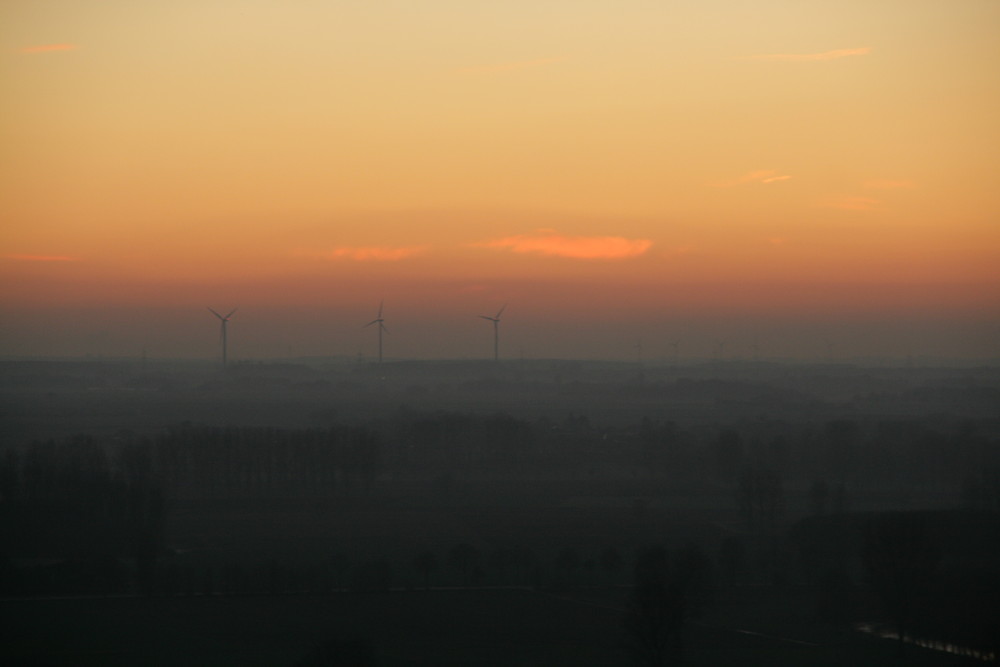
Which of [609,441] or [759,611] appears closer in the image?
[759,611]

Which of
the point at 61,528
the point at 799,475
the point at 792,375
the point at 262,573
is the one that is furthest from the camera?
the point at 792,375

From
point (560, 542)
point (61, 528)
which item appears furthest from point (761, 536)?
point (61, 528)

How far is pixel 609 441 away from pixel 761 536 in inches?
1048

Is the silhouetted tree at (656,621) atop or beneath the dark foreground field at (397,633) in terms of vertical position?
atop

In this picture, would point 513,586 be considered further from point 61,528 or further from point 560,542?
point 61,528

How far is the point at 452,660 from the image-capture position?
18.9 metres

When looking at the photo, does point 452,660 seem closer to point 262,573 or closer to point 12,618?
point 262,573

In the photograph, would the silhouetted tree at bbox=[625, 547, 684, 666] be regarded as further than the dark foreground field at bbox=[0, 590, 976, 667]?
No

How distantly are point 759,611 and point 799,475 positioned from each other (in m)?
20.1

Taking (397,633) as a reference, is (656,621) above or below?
above

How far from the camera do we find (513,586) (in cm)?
2458

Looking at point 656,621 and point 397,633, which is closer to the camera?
point 656,621

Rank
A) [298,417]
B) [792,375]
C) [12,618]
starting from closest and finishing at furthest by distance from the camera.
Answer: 1. [12,618]
2. [298,417]
3. [792,375]

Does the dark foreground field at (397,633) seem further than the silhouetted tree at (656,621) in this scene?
Yes
